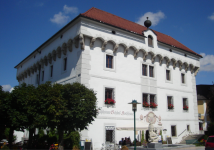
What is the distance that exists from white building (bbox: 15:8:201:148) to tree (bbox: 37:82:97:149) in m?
4.12

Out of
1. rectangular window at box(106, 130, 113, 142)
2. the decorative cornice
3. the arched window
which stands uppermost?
the arched window

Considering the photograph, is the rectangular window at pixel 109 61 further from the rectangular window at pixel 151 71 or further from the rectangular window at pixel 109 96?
the rectangular window at pixel 151 71

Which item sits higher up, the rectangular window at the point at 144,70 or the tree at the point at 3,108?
the rectangular window at the point at 144,70

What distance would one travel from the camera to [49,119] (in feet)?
52.6

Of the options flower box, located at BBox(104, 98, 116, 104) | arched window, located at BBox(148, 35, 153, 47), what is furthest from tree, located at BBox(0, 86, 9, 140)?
arched window, located at BBox(148, 35, 153, 47)

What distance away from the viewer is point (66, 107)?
53.5 feet

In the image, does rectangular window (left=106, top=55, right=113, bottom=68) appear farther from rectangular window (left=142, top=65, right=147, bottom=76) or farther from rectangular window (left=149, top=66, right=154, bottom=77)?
rectangular window (left=149, top=66, right=154, bottom=77)

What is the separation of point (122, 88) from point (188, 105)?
1252 cm

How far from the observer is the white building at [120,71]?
870 inches

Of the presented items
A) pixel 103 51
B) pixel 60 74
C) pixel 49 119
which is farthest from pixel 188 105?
pixel 49 119

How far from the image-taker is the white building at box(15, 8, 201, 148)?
22.1 meters

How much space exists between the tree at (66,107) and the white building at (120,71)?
412 cm

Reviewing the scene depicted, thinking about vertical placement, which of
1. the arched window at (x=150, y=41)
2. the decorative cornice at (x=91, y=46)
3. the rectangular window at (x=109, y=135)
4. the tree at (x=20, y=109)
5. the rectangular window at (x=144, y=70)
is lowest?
the rectangular window at (x=109, y=135)

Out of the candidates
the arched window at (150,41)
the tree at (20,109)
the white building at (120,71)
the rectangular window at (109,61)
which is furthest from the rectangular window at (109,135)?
the arched window at (150,41)
